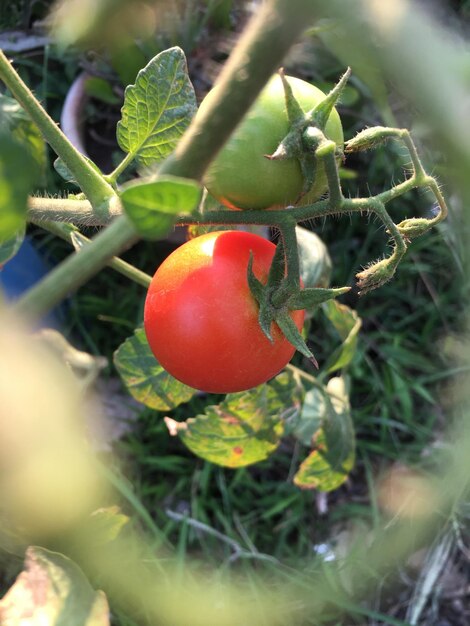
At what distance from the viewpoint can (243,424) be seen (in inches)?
35.5

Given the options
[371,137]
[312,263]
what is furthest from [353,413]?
[371,137]

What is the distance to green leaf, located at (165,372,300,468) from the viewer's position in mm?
887

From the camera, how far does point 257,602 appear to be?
120cm

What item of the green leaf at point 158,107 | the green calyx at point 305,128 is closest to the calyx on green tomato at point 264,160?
the green calyx at point 305,128

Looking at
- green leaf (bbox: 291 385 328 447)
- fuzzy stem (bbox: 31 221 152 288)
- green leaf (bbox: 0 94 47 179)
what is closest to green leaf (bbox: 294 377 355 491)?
green leaf (bbox: 291 385 328 447)

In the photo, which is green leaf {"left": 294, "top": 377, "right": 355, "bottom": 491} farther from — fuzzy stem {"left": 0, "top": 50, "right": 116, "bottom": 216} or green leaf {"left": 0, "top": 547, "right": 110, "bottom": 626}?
fuzzy stem {"left": 0, "top": 50, "right": 116, "bottom": 216}

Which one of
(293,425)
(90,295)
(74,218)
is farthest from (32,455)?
(90,295)

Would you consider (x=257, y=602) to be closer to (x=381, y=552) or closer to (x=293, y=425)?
(x=381, y=552)

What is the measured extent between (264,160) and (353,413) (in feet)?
3.19

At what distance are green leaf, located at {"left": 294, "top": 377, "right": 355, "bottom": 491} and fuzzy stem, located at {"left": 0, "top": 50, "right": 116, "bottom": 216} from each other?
529 mm

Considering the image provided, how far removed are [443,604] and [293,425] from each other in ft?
2.10

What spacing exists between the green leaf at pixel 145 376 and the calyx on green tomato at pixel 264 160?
1.14 ft

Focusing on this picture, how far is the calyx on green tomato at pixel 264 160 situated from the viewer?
52 cm

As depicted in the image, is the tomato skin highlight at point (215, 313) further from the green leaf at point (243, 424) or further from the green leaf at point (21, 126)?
the green leaf at point (243, 424)
